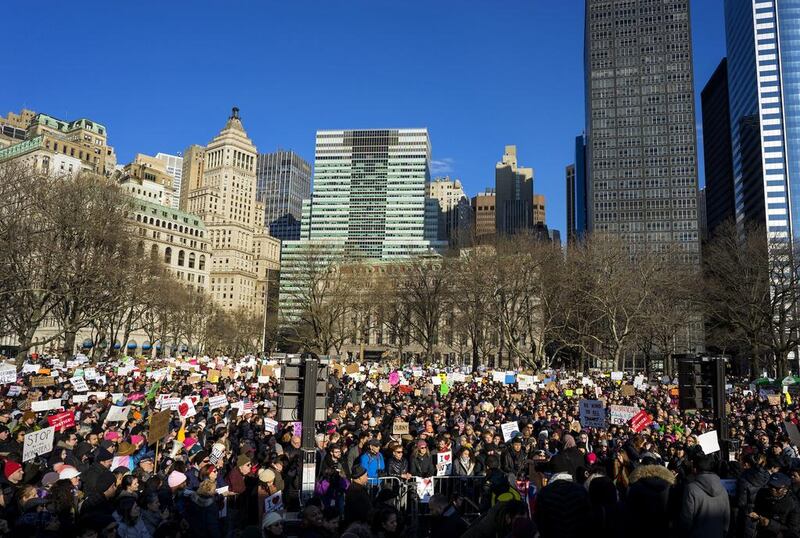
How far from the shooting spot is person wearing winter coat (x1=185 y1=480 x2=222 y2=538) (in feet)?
25.3

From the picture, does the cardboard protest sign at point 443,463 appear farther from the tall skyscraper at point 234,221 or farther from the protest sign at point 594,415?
the tall skyscraper at point 234,221

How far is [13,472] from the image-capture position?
9172 millimetres

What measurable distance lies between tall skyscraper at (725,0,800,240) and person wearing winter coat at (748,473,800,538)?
13002 centimetres

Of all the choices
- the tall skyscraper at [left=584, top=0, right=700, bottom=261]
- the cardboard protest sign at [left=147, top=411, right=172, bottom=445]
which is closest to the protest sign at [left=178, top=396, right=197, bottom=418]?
the cardboard protest sign at [left=147, top=411, right=172, bottom=445]

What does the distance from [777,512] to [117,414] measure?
15124mm

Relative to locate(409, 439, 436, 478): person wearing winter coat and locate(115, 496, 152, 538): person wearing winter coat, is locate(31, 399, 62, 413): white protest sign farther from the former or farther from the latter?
locate(115, 496, 152, 538): person wearing winter coat

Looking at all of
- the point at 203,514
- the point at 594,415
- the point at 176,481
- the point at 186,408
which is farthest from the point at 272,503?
the point at 186,408

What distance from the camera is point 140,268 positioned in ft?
141

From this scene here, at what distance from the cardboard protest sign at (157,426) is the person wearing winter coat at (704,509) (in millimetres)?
9306

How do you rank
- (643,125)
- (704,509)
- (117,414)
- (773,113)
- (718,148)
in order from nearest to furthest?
(704,509) < (117,414) < (773,113) < (643,125) < (718,148)

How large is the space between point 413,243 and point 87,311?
142 metres

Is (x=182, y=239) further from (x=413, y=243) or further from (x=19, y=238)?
(x=19, y=238)

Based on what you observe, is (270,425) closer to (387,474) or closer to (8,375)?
(387,474)

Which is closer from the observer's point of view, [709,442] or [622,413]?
[709,442]
